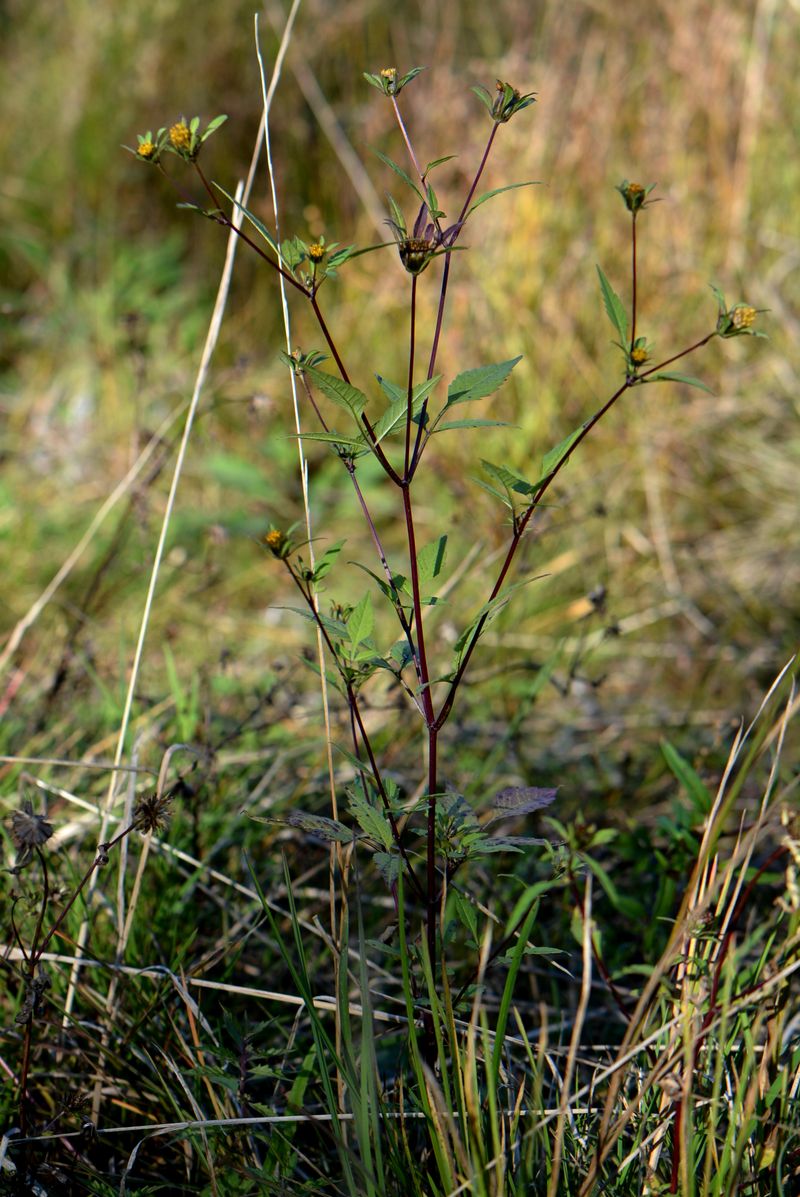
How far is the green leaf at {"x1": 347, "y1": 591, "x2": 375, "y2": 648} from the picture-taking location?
105 centimetres

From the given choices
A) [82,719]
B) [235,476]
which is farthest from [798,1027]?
[235,476]

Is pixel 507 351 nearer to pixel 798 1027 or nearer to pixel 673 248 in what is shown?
pixel 673 248

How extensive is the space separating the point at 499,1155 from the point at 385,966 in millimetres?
566

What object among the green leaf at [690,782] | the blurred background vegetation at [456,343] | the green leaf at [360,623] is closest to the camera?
the green leaf at [360,623]

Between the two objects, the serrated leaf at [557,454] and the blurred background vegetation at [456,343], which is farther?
the blurred background vegetation at [456,343]

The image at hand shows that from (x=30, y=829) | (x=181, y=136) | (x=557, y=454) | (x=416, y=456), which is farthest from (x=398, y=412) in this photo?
(x=30, y=829)

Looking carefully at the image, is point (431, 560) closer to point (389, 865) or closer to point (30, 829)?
point (389, 865)

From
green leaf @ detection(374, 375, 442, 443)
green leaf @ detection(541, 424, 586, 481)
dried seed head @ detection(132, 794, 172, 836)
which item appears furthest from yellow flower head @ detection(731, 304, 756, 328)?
dried seed head @ detection(132, 794, 172, 836)

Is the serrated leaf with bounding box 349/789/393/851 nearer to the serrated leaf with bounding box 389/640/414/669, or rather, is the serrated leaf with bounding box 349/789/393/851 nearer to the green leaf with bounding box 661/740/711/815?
the serrated leaf with bounding box 389/640/414/669

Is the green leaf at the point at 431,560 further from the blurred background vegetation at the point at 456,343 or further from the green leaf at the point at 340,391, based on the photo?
the blurred background vegetation at the point at 456,343

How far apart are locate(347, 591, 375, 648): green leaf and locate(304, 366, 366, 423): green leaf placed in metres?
0.18

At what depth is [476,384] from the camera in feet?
3.34

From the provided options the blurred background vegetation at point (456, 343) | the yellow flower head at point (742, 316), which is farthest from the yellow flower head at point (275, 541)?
the blurred background vegetation at point (456, 343)

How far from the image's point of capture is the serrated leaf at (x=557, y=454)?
3.25 feet
